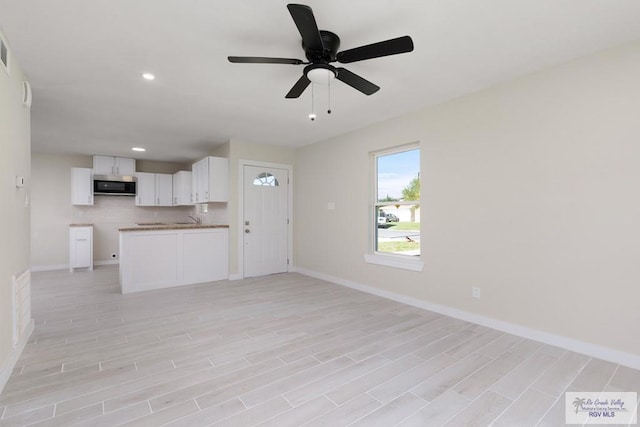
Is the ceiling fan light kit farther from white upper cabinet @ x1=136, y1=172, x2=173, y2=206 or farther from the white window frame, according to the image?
white upper cabinet @ x1=136, y1=172, x2=173, y2=206

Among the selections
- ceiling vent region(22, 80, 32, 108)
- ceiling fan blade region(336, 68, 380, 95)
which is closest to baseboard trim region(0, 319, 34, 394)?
ceiling vent region(22, 80, 32, 108)

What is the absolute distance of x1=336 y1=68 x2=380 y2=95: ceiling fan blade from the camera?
2316 mm

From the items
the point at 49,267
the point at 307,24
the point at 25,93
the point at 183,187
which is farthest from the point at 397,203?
the point at 49,267

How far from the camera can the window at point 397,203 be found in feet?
13.2

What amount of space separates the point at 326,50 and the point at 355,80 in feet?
1.09

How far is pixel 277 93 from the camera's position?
3.37 meters

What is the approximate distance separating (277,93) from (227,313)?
8.55ft

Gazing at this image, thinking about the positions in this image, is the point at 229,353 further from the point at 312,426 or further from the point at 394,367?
the point at 394,367

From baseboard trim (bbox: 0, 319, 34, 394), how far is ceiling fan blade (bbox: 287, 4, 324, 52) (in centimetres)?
300

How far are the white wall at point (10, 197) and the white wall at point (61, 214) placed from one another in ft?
14.9

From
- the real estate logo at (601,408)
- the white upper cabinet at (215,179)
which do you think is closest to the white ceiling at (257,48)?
the white upper cabinet at (215,179)

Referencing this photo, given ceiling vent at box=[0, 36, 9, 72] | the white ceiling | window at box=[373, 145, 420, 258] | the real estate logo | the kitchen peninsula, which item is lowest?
the real estate logo

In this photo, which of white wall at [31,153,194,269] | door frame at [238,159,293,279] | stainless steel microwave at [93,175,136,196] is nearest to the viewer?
door frame at [238,159,293,279]

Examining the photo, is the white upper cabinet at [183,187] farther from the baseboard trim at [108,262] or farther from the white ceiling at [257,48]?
the white ceiling at [257,48]
